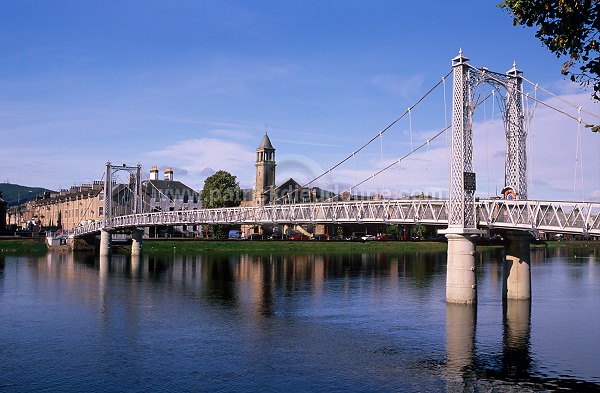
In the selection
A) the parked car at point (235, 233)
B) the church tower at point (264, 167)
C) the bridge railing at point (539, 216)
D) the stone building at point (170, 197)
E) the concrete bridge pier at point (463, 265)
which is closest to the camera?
the bridge railing at point (539, 216)

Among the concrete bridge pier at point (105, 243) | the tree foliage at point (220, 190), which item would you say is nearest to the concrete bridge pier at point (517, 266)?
the concrete bridge pier at point (105, 243)

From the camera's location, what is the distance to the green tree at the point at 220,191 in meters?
120

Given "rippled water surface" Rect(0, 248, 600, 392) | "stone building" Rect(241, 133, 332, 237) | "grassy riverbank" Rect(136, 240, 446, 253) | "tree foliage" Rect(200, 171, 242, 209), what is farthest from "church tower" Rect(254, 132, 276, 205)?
"rippled water surface" Rect(0, 248, 600, 392)

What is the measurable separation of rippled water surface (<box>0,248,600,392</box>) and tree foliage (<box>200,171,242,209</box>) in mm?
55410

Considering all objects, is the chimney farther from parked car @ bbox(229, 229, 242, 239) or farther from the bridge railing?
the bridge railing

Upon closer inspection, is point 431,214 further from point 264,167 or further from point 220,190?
point 264,167

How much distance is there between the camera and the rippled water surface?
86.9ft

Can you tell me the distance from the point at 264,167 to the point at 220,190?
34.5m

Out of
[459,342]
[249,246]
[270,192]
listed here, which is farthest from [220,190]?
[459,342]

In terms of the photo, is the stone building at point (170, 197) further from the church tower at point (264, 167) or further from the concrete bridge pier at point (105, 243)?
the concrete bridge pier at point (105, 243)

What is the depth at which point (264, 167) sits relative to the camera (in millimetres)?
154750

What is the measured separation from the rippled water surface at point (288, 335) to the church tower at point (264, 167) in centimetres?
8935

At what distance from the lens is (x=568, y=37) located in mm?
22375

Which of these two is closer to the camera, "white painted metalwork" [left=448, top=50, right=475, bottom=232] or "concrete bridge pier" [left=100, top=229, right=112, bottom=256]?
"white painted metalwork" [left=448, top=50, right=475, bottom=232]
